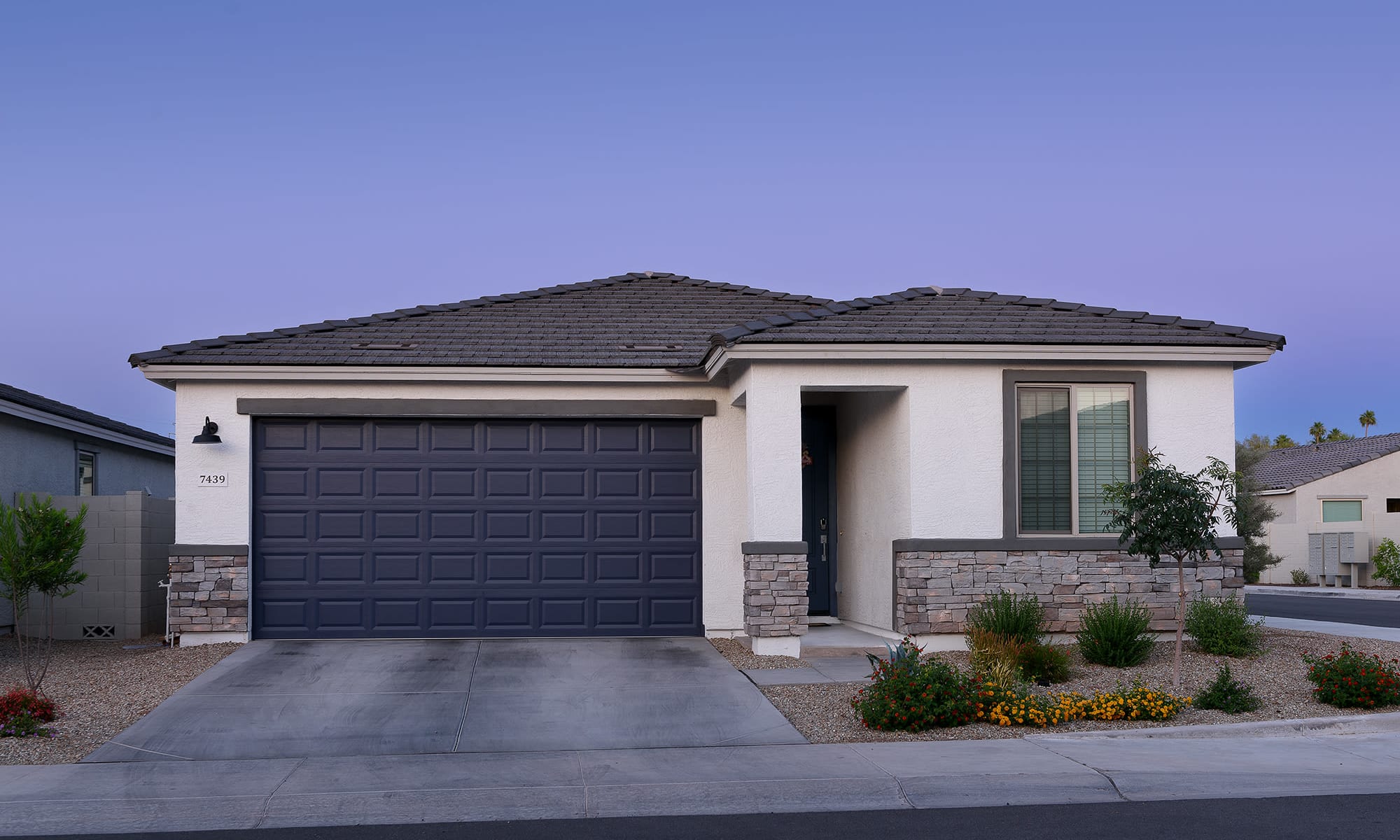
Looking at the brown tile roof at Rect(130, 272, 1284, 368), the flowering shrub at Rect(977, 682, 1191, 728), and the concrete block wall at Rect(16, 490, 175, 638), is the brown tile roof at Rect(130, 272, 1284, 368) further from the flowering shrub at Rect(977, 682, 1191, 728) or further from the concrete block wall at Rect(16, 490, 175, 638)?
the flowering shrub at Rect(977, 682, 1191, 728)

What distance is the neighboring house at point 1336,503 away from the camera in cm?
3400

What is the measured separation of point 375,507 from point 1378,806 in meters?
10.4

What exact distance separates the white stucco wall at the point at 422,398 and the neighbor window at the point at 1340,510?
28.0 meters

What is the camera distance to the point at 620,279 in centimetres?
1756

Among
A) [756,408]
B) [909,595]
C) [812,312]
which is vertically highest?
[812,312]

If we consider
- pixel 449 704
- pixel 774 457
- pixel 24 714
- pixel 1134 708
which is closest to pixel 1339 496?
pixel 774 457

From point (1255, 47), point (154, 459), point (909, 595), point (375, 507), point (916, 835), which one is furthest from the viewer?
point (154, 459)

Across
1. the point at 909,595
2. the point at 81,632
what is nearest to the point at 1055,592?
the point at 909,595

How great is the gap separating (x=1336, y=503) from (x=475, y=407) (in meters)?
30.7

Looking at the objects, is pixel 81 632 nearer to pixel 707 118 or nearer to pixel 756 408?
pixel 756 408

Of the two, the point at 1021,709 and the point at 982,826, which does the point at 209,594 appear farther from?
the point at 982,826

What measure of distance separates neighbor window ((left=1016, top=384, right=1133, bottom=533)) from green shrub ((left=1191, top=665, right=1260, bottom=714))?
2.93 meters

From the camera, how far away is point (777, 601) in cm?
1235

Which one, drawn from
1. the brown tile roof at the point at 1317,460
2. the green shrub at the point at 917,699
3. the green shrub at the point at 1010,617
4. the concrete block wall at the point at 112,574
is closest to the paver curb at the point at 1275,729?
the green shrub at the point at 917,699
